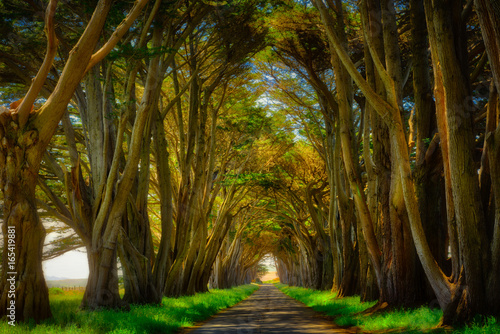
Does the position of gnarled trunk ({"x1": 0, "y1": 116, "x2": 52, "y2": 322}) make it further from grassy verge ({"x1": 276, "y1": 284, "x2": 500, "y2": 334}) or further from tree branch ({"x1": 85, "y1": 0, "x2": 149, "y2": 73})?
grassy verge ({"x1": 276, "y1": 284, "x2": 500, "y2": 334})

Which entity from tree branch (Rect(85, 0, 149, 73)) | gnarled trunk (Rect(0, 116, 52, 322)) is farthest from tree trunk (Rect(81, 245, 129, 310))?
tree branch (Rect(85, 0, 149, 73))

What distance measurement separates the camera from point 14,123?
5.98 meters

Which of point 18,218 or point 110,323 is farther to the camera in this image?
point 110,323

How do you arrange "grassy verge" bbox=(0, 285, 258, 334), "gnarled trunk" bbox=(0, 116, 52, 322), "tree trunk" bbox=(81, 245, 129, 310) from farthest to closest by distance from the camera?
"tree trunk" bbox=(81, 245, 129, 310)
"gnarled trunk" bbox=(0, 116, 52, 322)
"grassy verge" bbox=(0, 285, 258, 334)

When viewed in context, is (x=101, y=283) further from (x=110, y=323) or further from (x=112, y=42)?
(x=112, y=42)

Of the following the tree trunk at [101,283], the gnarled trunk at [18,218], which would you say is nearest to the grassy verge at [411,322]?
the tree trunk at [101,283]

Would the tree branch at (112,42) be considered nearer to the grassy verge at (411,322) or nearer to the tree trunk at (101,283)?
the tree trunk at (101,283)

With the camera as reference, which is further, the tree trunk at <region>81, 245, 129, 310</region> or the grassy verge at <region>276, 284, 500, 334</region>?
the tree trunk at <region>81, 245, 129, 310</region>

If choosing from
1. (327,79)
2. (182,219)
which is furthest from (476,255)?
(327,79)

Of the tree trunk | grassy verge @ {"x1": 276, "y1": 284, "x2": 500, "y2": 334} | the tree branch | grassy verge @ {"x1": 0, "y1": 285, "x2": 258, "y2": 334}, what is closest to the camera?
grassy verge @ {"x1": 276, "y1": 284, "x2": 500, "y2": 334}

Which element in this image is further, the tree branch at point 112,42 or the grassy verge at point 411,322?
the tree branch at point 112,42

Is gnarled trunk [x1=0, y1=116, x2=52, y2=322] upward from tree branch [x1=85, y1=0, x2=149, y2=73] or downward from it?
downward

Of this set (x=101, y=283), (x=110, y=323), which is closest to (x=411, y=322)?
(x=110, y=323)

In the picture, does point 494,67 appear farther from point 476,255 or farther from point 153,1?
Answer: point 153,1
